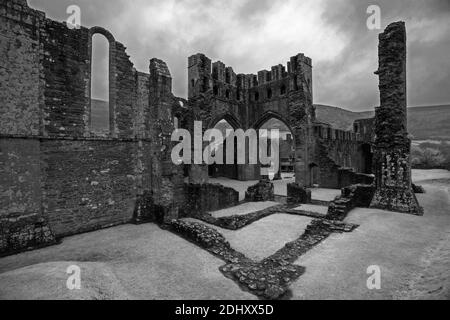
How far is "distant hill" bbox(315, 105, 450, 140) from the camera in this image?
6538 centimetres

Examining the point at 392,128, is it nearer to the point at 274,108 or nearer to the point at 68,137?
the point at 274,108

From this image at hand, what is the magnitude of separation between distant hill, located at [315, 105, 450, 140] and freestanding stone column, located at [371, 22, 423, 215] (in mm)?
52452

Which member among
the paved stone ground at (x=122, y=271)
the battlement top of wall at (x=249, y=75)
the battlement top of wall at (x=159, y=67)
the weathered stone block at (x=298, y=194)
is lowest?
the paved stone ground at (x=122, y=271)

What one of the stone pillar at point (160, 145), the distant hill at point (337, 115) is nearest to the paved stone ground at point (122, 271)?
the stone pillar at point (160, 145)

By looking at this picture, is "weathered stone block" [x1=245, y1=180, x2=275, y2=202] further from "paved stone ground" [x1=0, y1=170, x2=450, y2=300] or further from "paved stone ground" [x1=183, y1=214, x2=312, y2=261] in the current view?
"paved stone ground" [x1=0, y1=170, x2=450, y2=300]

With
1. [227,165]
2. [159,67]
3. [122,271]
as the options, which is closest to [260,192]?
[159,67]

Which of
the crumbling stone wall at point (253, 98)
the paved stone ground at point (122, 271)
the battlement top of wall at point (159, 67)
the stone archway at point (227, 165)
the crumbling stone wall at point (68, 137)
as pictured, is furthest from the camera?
the stone archway at point (227, 165)

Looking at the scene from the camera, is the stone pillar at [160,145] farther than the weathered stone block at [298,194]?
No

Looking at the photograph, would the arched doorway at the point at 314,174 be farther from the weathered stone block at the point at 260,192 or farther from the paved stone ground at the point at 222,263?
the paved stone ground at the point at 222,263

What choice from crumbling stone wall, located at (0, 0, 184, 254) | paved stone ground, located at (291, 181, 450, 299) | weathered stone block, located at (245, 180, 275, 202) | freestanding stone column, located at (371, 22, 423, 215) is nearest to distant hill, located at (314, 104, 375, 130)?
freestanding stone column, located at (371, 22, 423, 215)

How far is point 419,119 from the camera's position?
76.5 meters

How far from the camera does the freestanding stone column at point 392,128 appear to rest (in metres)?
10.2

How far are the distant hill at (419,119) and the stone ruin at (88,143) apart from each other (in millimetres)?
53599
